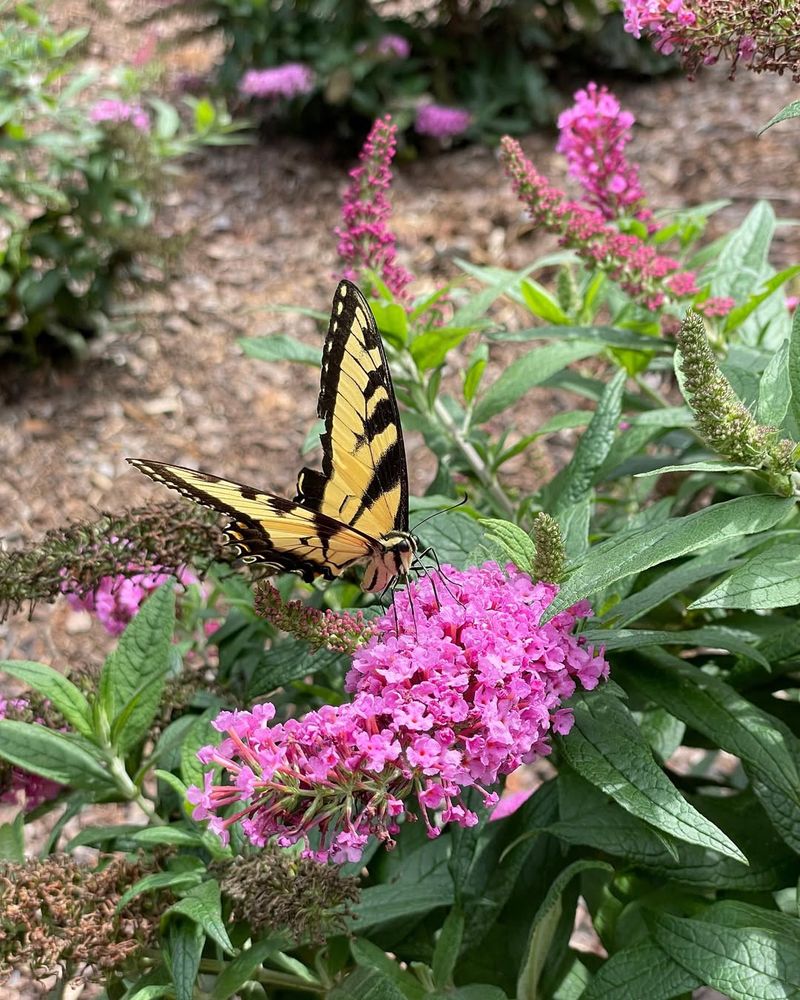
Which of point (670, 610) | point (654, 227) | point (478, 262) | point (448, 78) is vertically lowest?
point (478, 262)

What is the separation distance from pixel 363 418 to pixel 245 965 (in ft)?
2.88

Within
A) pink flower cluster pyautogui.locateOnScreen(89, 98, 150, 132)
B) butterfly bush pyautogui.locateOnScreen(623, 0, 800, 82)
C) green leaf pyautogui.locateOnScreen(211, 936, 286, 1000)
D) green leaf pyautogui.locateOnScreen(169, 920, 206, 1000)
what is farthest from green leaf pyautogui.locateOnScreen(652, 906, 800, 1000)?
pink flower cluster pyautogui.locateOnScreen(89, 98, 150, 132)

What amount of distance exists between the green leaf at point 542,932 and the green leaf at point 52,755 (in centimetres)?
78

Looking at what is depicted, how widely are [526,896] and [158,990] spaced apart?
2.28 ft

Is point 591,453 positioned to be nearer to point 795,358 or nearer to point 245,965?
point 795,358

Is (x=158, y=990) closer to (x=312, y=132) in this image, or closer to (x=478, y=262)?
(x=478, y=262)

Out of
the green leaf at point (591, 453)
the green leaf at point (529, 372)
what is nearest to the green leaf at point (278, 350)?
the green leaf at point (529, 372)

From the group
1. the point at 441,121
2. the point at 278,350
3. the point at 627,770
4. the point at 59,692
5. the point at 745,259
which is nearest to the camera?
the point at 627,770

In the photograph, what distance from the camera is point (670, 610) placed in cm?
228

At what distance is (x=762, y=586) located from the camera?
1365 millimetres

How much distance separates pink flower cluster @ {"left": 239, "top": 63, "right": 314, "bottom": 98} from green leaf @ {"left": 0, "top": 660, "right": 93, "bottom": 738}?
5.43 meters

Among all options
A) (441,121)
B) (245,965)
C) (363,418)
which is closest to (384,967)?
(245,965)

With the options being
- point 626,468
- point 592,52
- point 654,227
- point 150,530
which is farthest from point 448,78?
point 150,530

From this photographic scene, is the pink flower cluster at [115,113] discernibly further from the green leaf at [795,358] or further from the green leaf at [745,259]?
the green leaf at [795,358]
